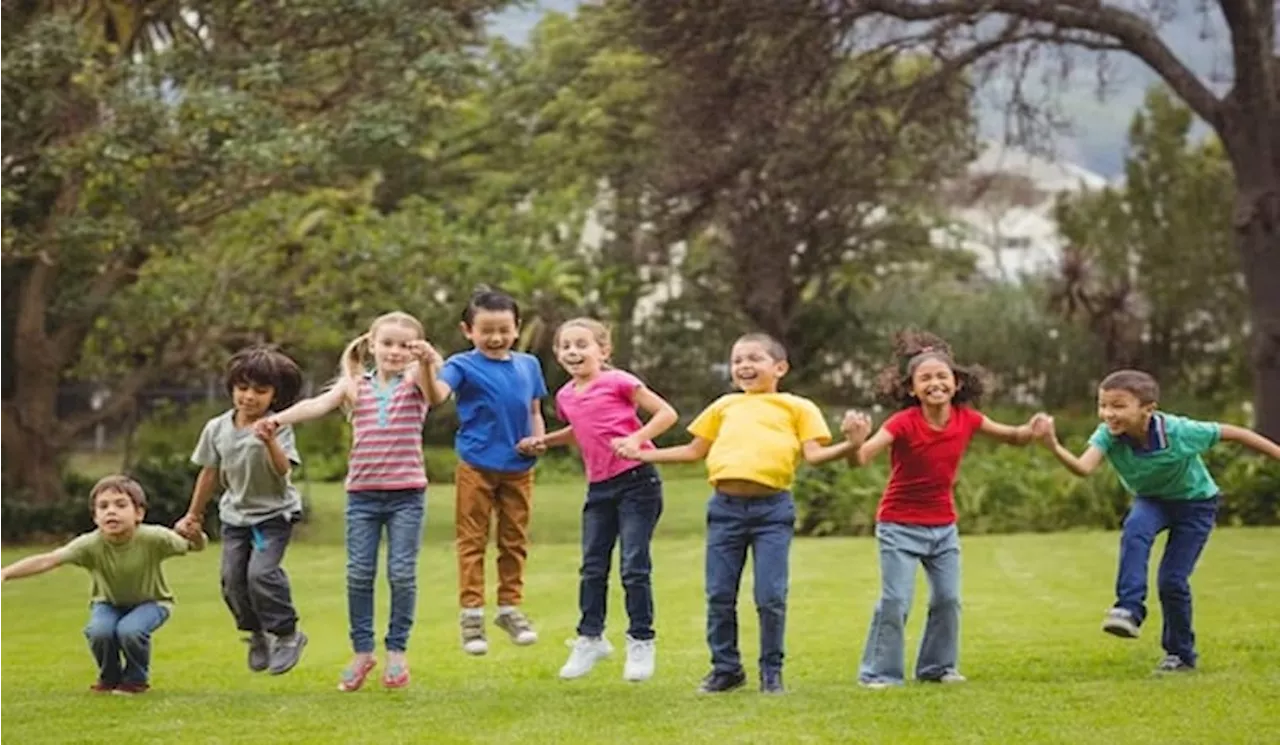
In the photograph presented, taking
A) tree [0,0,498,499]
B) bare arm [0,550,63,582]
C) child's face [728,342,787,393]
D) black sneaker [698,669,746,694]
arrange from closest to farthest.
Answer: child's face [728,342,787,393]
bare arm [0,550,63,582]
black sneaker [698,669,746,694]
tree [0,0,498,499]

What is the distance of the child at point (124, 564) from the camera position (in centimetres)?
1227

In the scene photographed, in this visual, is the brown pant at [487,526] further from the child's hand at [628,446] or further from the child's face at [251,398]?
the child's face at [251,398]

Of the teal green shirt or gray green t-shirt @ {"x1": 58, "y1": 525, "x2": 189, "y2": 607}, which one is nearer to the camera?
gray green t-shirt @ {"x1": 58, "y1": 525, "x2": 189, "y2": 607}

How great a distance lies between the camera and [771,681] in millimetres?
11781

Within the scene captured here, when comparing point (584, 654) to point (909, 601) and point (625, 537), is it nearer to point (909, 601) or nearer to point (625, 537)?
point (625, 537)

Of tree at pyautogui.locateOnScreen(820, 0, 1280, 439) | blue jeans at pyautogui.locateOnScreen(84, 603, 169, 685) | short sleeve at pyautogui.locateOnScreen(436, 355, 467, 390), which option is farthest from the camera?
tree at pyautogui.locateOnScreen(820, 0, 1280, 439)

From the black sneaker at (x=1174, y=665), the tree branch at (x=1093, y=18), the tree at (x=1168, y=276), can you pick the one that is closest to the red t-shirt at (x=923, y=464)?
the black sneaker at (x=1174, y=665)

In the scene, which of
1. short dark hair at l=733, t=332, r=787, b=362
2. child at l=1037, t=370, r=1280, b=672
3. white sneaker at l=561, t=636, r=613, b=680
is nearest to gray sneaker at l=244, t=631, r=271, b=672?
white sneaker at l=561, t=636, r=613, b=680

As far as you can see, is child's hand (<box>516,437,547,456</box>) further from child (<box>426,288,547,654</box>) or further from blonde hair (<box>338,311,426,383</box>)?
blonde hair (<box>338,311,426,383</box>)

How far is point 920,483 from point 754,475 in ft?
3.21

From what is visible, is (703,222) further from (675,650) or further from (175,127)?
(675,650)

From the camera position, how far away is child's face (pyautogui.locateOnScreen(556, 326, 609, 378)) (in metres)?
12.1

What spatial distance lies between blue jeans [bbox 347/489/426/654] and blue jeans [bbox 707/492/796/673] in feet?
4.94

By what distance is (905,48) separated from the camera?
32219 mm
